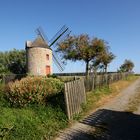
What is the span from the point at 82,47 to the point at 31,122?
23.8 metres

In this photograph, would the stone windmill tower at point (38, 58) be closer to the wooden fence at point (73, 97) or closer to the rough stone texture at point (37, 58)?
the rough stone texture at point (37, 58)

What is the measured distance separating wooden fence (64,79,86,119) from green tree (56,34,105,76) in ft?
62.8

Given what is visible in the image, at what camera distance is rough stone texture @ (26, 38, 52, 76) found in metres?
33.5

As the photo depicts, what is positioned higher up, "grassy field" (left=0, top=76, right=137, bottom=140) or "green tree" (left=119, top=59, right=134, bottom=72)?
"green tree" (left=119, top=59, right=134, bottom=72)

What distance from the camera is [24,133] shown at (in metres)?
7.43

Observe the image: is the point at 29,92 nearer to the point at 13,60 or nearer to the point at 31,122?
the point at 31,122

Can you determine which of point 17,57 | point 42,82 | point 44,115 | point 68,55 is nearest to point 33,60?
point 68,55

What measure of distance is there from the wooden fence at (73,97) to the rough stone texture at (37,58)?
21427 mm

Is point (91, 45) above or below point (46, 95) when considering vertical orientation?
above

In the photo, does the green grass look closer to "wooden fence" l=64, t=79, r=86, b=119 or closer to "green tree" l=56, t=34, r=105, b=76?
"wooden fence" l=64, t=79, r=86, b=119

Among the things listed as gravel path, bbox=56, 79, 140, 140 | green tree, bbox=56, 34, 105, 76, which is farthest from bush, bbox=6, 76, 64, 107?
green tree, bbox=56, 34, 105, 76

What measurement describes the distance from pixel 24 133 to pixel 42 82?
4182mm

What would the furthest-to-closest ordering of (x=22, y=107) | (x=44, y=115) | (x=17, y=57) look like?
(x=17, y=57), (x=22, y=107), (x=44, y=115)

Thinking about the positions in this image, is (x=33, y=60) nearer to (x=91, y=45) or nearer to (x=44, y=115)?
(x=91, y=45)
